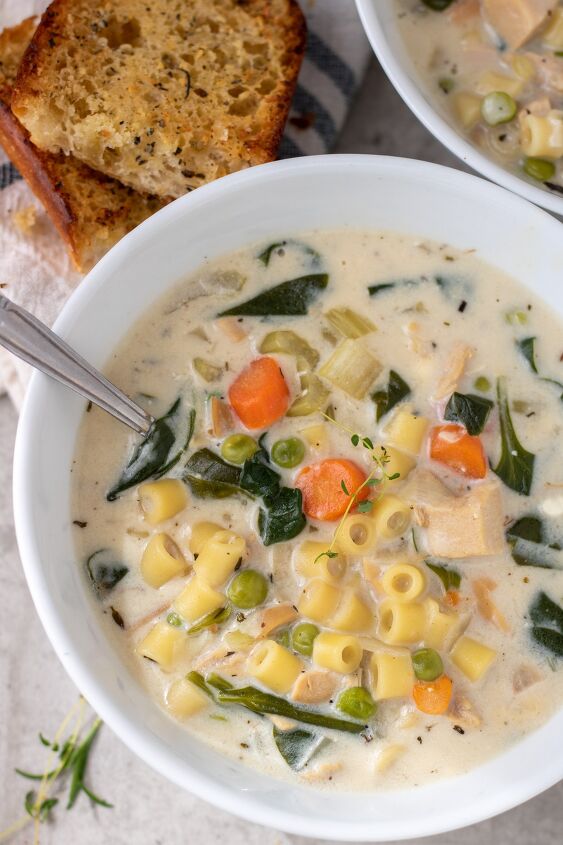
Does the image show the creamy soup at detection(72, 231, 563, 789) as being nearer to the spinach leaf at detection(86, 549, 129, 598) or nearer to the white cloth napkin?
the spinach leaf at detection(86, 549, 129, 598)

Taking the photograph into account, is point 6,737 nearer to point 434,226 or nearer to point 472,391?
point 472,391

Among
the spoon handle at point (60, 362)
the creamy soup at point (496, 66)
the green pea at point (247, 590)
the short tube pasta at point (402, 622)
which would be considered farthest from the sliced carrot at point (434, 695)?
the creamy soup at point (496, 66)

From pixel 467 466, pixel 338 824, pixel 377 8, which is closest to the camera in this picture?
pixel 338 824

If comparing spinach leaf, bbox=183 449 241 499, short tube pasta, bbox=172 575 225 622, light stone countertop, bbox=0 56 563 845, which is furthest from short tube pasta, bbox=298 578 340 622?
light stone countertop, bbox=0 56 563 845

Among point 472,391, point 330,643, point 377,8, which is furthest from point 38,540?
point 377,8

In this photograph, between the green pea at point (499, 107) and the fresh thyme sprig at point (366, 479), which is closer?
the fresh thyme sprig at point (366, 479)

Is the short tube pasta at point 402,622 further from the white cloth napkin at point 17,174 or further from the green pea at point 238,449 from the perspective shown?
the white cloth napkin at point 17,174
